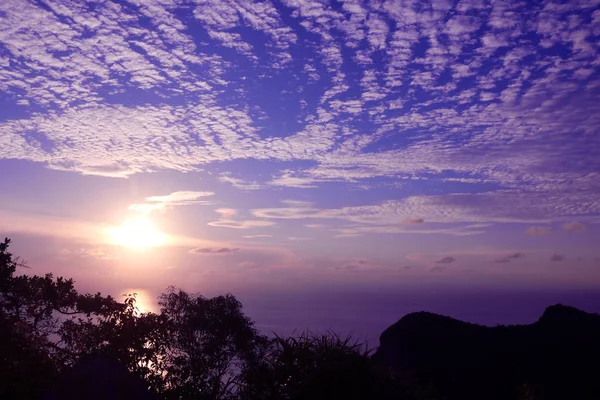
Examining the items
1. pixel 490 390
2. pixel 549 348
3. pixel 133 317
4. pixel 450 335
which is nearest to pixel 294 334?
pixel 133 317

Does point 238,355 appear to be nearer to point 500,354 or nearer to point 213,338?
point 213,338

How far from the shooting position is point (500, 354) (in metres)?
41.6

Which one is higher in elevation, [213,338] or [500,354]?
[213,338]

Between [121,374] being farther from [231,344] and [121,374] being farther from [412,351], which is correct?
[412,351]

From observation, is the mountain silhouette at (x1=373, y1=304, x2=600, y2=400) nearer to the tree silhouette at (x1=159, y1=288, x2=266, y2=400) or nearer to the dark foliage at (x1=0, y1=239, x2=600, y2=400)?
the dark foliage at (x1=0, y1=239, x2=600, y2=400)

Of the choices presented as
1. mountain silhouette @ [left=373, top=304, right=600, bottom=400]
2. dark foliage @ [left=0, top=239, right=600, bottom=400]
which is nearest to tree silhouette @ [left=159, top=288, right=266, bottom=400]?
dark foliage @ [left=0, top=239, right=600, bottom=400]

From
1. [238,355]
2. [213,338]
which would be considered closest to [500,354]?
[238,355]

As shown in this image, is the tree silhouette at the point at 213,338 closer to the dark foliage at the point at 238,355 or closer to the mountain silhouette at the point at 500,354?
the dark foliage at the point at 238,355

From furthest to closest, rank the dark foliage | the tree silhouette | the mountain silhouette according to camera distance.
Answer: the mountain silhouette < the tree silhouette < the dark foliage

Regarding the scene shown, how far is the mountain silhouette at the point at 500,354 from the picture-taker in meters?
36.6

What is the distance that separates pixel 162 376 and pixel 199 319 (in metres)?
5.10

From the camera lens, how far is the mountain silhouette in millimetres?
36594

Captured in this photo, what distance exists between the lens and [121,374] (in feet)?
51.2

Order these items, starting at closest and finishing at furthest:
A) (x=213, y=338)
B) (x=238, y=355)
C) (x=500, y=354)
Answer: (x=213, y=338), (x=238, y=355), (x=500, y=354)
